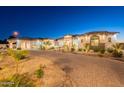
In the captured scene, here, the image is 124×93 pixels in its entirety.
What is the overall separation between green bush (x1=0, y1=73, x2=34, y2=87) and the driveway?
381 millimetres

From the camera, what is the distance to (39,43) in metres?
4.87

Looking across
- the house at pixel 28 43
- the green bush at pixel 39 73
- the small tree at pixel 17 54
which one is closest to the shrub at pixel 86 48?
the house at pixel 28 43

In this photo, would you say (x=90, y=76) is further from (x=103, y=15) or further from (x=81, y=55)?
(x=103, y=15)

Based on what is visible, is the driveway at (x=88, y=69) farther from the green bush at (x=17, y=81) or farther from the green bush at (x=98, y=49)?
the green bush at (x=17, y=81)

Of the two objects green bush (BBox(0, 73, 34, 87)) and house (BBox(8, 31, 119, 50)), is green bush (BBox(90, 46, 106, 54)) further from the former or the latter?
green bush (BBox(0, 73, 34, 87))

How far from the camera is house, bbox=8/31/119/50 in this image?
4.79 m

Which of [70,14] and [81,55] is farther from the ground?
[70,14]

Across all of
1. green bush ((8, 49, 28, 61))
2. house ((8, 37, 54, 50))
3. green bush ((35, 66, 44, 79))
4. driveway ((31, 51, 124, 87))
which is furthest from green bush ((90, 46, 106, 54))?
green bush ((8, 49, 28, 61))

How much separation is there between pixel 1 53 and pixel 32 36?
51 cm

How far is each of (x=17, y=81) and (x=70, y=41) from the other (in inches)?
37.6

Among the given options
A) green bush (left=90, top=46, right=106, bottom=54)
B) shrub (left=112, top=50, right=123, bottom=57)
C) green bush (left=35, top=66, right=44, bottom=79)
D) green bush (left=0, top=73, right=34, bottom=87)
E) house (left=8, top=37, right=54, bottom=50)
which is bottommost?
green bush (left=0, top=73, right=34, bottom=87)


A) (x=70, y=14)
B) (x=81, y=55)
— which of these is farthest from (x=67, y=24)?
(x=81, y=55)

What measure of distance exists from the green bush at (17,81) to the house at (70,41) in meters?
0.45

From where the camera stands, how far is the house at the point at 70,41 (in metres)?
4.79
